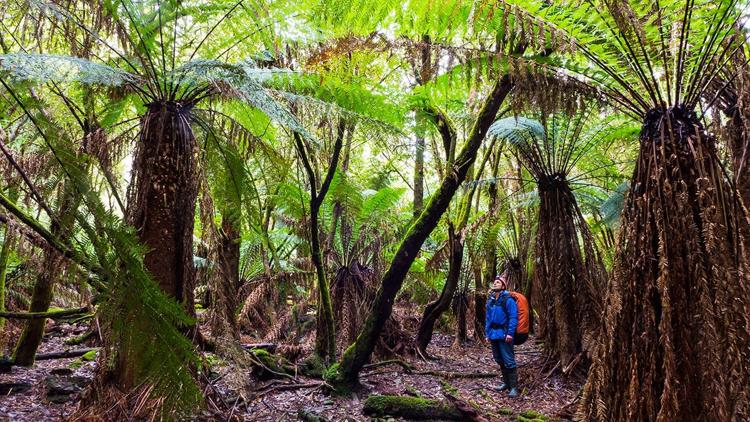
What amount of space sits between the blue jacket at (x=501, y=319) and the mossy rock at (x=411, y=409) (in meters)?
1.42

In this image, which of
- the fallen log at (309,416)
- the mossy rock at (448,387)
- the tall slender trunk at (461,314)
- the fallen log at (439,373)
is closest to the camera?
the fallen log at (309,416)

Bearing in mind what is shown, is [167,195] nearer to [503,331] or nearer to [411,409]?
[411,409]

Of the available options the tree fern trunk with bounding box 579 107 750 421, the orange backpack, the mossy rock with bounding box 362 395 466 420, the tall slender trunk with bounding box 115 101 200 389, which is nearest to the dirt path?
the mossy rock with bounding box 362 395 466 420

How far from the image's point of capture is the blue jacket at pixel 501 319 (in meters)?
5.10

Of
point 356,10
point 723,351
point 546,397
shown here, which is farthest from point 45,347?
point 723,351

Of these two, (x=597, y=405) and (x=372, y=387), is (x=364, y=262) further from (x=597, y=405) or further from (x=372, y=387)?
(x=597, y=405)

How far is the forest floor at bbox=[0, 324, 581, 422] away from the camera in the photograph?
331 centimetres

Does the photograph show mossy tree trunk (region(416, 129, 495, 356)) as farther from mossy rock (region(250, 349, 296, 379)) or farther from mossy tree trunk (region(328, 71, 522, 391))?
mossy rock (region(250, 349, 296, 379))

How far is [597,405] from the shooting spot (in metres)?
2.30

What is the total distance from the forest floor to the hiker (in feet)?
0.58

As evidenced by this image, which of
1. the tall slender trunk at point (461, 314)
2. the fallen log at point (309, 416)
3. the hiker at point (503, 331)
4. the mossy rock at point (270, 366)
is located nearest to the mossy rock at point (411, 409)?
the fallen log at point (309, 416)

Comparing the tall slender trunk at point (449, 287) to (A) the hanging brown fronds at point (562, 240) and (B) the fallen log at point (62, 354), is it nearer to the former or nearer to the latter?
(A) the hanging brown fronds at point (562, 240)

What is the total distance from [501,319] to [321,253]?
87.5 inches

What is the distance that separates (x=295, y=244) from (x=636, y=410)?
21.6 ft
